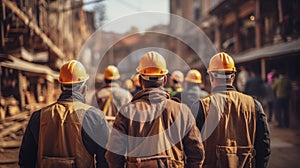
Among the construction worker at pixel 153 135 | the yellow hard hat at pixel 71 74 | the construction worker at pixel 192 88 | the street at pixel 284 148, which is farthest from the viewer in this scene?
the street at pixel 284 148

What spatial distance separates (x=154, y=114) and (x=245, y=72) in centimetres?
1095

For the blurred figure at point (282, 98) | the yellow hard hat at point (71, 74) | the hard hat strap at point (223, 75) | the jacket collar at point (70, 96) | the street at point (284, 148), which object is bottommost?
the street at point (284, 148)

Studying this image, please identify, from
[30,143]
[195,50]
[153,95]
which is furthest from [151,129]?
[195,50]

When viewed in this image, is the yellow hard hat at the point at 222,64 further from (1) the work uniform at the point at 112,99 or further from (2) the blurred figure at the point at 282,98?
(2) the blurred figure at the point at 282,98

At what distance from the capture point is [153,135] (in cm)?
254

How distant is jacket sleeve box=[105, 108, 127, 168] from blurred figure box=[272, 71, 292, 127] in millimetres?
8655

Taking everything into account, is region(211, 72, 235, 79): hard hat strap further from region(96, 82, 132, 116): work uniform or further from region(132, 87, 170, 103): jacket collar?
region(96, 82, 132, 116): work uniform

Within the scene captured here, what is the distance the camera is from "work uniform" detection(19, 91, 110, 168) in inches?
107

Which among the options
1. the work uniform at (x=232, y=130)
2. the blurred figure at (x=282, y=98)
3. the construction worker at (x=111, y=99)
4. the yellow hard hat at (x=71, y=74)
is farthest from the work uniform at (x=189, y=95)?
the blurred figure at (x=282, y=98)

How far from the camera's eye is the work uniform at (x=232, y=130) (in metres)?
3.03

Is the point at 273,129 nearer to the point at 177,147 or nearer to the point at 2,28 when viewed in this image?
the point at 177,147

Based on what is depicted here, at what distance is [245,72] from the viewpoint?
499 inches

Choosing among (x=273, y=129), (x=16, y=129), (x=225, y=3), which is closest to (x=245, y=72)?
(x=273, y=129)

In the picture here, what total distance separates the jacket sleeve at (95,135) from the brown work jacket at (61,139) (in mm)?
55
